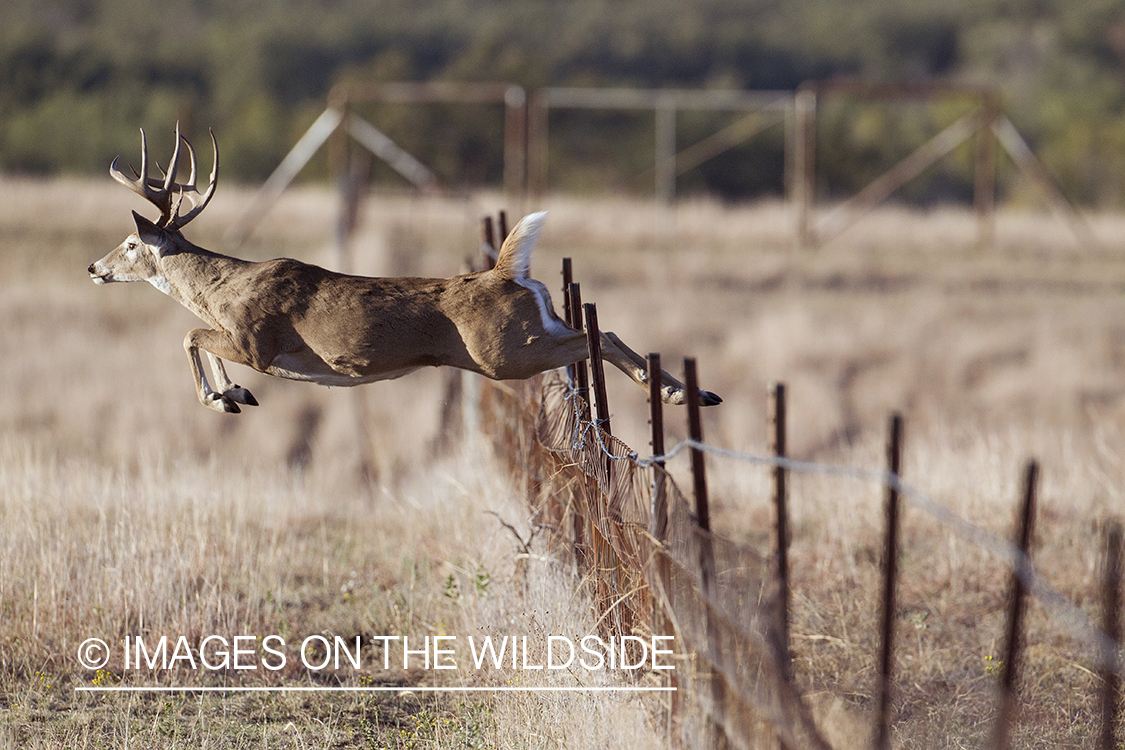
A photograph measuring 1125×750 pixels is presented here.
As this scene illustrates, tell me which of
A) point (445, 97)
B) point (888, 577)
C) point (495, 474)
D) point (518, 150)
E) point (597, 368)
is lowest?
point (888, 577)

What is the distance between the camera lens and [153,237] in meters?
3.96

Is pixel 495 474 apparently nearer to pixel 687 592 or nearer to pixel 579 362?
pixel 579 362

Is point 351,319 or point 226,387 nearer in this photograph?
point 351,319

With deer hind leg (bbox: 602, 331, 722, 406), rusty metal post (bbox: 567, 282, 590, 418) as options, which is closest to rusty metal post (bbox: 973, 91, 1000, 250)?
rusty metal post (bbox: 567, 282, 590, 418)

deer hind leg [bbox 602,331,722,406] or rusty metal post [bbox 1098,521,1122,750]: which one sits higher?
deer hind leg [bbox 602,331,722,406]

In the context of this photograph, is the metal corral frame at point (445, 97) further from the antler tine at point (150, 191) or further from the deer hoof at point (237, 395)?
the deer hoof at point (237, 395)

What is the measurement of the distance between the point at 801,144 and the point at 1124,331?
5.24 metres

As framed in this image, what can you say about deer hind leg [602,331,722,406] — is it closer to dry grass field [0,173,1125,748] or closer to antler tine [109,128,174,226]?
dry grass field [0,173,1125,748]

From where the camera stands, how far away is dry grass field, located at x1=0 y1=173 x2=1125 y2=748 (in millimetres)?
5035

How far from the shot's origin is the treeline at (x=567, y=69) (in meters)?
35.4

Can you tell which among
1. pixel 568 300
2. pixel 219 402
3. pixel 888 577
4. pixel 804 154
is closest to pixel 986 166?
pixel 804 154

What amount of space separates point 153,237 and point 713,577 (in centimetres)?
203

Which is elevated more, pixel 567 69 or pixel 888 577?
pixel 567 69

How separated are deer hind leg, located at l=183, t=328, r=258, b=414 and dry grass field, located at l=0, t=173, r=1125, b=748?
149 centimetres
